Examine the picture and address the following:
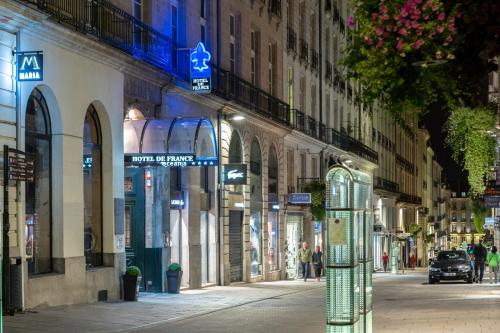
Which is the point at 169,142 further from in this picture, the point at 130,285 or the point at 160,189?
the point at 130,285

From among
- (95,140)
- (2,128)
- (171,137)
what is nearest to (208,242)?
(171,137)

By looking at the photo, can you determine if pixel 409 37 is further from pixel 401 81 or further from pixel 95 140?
pixel 95 140

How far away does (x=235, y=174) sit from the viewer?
116ft

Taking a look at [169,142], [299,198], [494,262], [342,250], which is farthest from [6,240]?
[299,198]

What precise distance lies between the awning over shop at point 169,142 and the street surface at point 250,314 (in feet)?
12.6

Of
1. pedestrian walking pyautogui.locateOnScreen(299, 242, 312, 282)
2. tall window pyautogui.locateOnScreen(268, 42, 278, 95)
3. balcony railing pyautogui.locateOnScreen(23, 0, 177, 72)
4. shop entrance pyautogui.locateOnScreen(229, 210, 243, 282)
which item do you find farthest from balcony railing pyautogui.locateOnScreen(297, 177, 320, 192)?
balcony railing pyautogui.locateOnScreen(23, 0, 177, 72)

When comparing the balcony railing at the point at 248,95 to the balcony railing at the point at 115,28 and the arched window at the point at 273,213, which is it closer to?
the arched window at the point at 273,213

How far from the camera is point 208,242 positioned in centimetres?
3512

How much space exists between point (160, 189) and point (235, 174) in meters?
5.77

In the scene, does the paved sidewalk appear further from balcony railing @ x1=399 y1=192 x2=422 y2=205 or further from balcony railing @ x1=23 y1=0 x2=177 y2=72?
balcony railing @ x1=399 y1=192 x2=422 y2=205

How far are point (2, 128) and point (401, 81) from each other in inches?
459

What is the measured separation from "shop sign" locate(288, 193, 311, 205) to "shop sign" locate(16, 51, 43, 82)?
24.3 metres

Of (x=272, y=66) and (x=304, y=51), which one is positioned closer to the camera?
(x=272, y=66)

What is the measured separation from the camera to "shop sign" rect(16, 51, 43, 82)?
21.4 m
